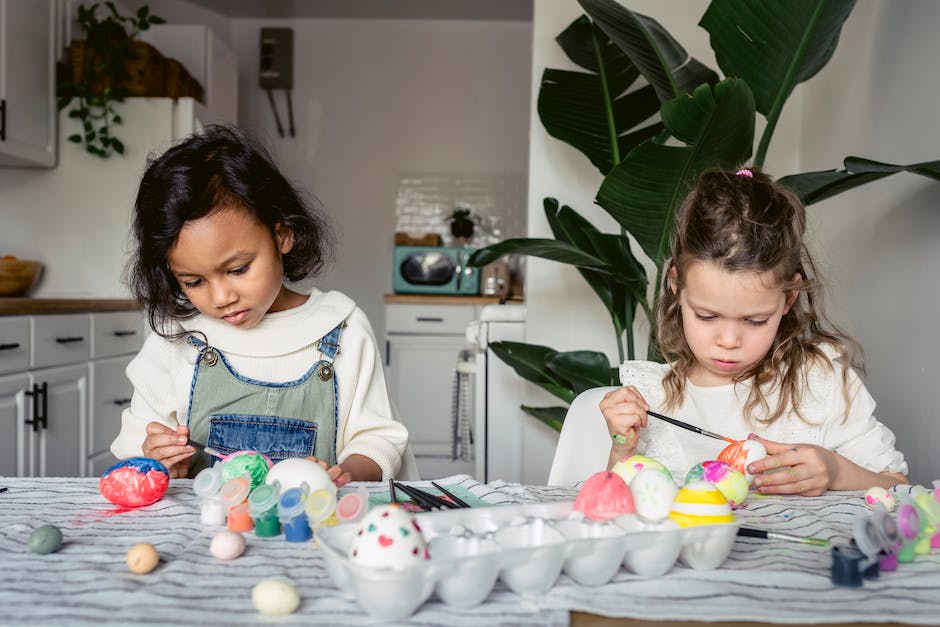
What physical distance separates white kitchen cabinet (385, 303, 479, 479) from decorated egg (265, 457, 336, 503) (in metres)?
3.46

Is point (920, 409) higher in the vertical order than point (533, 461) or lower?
higher

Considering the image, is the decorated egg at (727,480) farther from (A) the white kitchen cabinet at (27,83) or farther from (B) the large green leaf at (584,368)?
(A) the white kitchen cabinet at (27,83)

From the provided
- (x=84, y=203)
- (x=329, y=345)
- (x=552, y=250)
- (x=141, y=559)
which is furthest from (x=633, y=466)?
(x=84, y=203)

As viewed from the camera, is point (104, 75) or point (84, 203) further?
point (84, 203)

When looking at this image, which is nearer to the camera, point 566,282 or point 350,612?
point 350,612

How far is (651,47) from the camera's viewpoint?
1.67 metres

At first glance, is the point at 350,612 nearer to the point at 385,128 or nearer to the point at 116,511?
the point at 116,511

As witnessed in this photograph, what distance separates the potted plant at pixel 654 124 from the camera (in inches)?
56.4

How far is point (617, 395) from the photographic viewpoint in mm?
1091

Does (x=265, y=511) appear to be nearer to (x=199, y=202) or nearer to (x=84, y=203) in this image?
(x=199, y=202)

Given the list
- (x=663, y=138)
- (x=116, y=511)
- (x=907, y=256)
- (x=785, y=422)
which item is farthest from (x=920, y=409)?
(x=116, y=511)

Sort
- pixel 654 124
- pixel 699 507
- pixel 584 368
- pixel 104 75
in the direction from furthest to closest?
pixel 104 75, pixel 654 124, pixel 584 368, pixel 699 507

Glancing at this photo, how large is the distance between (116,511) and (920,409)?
1478mm

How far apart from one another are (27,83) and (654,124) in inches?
99.4
